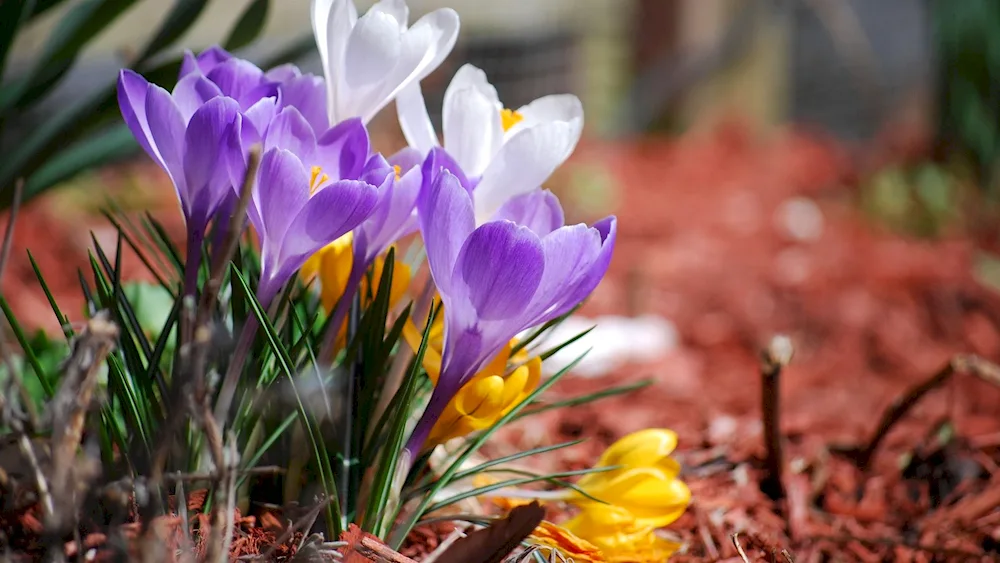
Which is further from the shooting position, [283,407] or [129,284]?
[129,284]

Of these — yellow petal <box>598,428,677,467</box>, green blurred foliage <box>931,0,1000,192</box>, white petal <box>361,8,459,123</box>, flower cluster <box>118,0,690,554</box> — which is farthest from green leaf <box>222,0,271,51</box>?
green blurred foliage <box>931,0,1000,192</box>

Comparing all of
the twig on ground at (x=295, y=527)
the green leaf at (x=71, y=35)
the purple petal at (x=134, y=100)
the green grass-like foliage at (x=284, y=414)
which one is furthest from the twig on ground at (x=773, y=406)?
the green leaf at (x=71, y=35)

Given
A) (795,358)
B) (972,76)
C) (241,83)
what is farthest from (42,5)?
(972,76)

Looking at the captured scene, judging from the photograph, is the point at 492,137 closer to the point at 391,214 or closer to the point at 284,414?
the point at 391,214

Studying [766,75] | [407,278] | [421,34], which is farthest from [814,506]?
[766,75]

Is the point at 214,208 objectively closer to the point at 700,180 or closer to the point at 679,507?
the point at 679,507

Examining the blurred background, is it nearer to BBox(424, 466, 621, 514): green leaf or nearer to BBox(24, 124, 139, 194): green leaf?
BBox(24, 124, 139, 194): green leaf

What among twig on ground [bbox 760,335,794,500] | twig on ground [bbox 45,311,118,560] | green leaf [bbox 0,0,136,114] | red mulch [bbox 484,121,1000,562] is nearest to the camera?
twig on ground [bbox 45,311,118,560]
